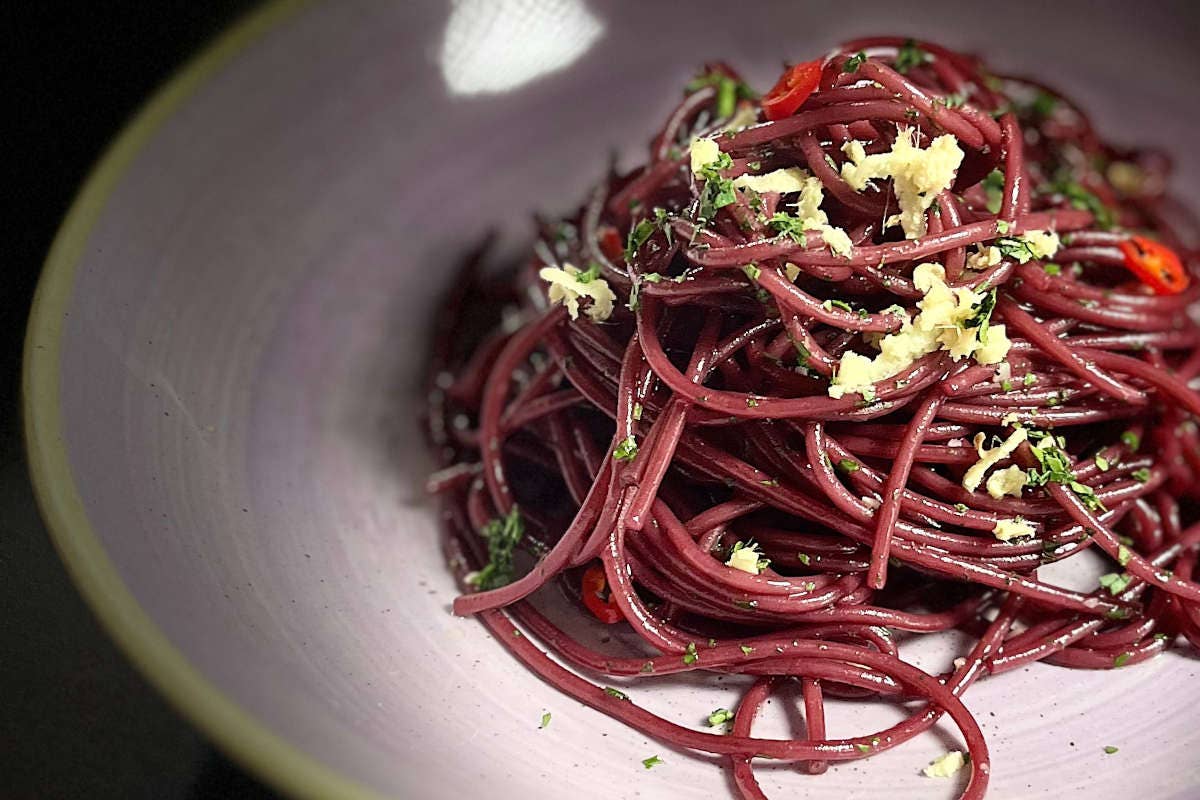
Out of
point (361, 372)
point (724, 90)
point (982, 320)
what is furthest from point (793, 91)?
point (361, 372)

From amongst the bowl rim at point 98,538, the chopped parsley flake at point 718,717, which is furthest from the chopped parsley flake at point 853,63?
the bowl rim at point 98,538

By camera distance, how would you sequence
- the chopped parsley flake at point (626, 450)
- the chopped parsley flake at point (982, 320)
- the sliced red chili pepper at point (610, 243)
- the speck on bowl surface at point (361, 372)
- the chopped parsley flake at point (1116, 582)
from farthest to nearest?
the sliced red chili pepper at point (610, 243)
the chopped parsley flake at point (1116, 582)
the chopped parsley flake at point (626, 450)
the chopped parsley flake at point (982, 320)
the speck on bowl surface at point (361, 372)

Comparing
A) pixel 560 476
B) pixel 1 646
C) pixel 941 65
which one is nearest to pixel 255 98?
pixel 560 476

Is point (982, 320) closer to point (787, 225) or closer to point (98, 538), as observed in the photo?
point (787, 225)

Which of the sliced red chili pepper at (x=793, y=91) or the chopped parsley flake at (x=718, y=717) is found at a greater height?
the sliced red chili pepper at (x=793, y=91)

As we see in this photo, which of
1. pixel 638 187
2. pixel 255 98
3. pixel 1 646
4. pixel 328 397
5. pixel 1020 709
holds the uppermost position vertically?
pixel 255 98

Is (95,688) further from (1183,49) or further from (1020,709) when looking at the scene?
(1183,49)

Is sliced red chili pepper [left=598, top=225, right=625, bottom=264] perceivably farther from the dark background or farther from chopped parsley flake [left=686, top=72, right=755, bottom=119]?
the dark background

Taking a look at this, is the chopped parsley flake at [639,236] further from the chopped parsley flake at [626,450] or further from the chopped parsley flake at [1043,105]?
the chopped parsley flake at [1043,105]
